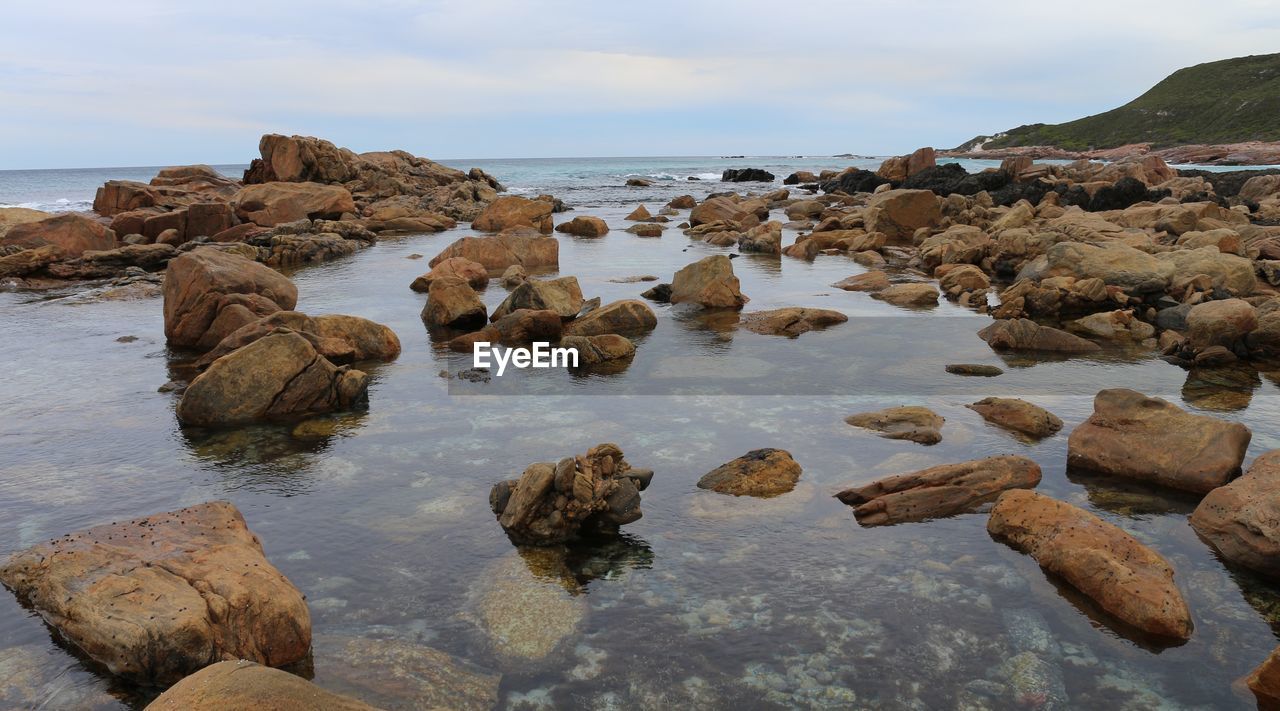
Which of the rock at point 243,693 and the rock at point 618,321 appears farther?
the rock at point 618,321

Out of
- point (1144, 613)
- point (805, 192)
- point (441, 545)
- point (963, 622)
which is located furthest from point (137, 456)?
point (805, 192)

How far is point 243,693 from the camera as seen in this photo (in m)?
4.84

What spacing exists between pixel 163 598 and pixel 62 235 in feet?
88.3

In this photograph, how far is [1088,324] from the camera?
17.6 meters

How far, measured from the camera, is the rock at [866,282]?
23.1 metres

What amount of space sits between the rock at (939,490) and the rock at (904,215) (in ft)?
85.7

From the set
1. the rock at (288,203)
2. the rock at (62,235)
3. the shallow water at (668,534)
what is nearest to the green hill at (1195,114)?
the rock at (288,203)

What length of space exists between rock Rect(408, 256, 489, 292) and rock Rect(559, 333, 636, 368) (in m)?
8.09

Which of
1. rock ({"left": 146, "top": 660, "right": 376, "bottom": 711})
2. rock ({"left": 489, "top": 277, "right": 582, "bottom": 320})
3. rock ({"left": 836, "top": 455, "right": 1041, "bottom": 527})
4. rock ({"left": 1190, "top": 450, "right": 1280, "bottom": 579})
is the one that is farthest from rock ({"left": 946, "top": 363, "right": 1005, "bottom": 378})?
rock ({"left": 146, "top": 660, "right": 376, "bottom": 711})

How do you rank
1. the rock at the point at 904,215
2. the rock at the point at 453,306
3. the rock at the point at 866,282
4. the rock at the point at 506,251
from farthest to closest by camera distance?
the rock at the point at 904,215
the rock at the point at 506,251
the rock at the point at 866,282
the rock at the point at 453,306

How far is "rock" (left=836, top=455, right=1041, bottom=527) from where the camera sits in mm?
8844

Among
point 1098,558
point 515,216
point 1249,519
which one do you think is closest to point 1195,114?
point 515,216

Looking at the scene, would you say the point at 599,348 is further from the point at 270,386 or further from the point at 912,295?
the point at 912,295

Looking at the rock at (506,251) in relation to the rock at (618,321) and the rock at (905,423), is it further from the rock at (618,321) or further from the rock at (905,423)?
the rock at (905,423)
